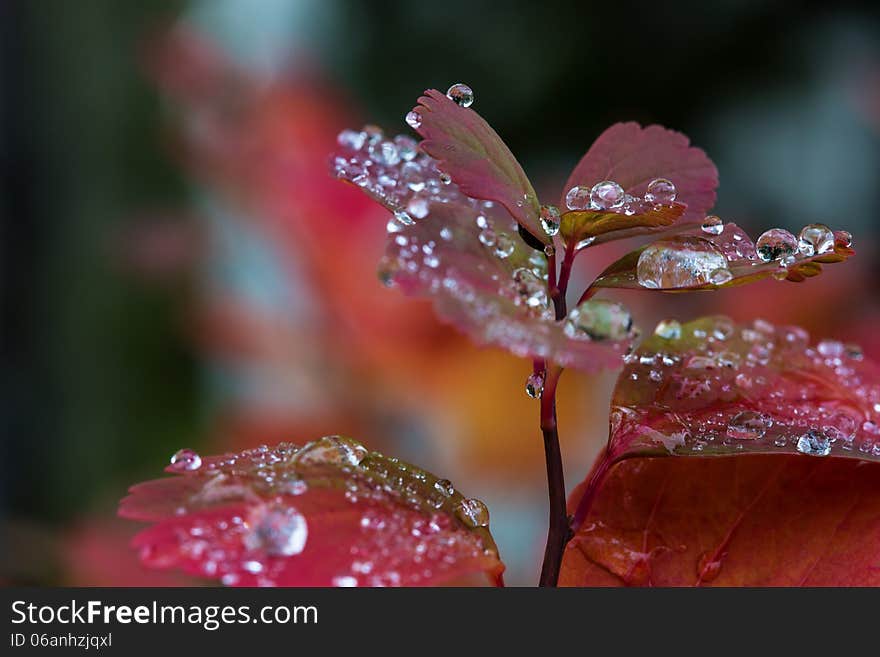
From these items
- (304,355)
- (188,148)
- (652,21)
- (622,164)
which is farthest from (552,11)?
(622,164)

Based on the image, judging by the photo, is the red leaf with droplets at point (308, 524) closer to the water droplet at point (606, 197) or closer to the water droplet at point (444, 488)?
the water droplet at point (444, 488)

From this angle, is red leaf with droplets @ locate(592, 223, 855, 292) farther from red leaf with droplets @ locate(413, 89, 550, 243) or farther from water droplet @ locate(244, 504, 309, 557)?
water droplet @ locate(244, 504, 309, 557)

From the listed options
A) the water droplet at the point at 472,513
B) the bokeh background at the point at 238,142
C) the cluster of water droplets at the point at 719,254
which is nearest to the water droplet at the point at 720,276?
the cluster of water droplets at the point at 719,254

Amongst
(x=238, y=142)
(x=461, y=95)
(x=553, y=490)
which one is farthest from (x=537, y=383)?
(x=238, y=142)

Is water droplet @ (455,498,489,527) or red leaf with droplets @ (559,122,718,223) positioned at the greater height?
red leaf with droplets @ (559,122,718,223)

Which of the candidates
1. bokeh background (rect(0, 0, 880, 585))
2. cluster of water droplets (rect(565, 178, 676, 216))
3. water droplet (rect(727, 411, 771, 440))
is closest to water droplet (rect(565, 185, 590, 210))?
cluster of water droplets (rect(565, 178, 676, 216))

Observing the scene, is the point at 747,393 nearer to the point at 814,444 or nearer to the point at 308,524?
the point at 814,444
